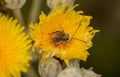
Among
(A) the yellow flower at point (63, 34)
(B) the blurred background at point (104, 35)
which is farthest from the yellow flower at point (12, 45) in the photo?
(B) the blurred background at point (104, 35)

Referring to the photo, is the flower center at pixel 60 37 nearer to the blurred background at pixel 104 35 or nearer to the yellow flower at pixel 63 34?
the yellow flower at pixel 63 34

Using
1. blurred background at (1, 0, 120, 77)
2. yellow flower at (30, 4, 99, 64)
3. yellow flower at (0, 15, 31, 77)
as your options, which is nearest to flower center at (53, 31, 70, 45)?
yellow flower at (30, 4, 99, 64)

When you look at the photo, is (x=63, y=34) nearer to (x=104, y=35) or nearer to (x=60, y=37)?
(x=60, y=37)

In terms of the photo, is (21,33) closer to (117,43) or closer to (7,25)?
(7,25)

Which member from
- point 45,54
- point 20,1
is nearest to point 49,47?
point 45,54

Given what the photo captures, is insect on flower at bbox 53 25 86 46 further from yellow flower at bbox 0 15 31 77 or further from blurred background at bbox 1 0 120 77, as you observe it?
blurred background at bbox 1 0 120 77

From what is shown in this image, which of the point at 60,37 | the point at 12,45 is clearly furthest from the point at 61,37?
the point at 12,45
